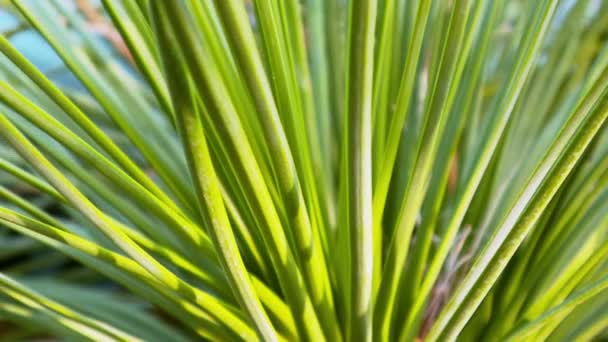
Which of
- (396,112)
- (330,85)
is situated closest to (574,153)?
(396,112)

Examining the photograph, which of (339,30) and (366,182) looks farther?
(339,30)

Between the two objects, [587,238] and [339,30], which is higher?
[339,30]

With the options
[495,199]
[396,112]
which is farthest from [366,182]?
[495,199]

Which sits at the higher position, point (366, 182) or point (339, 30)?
point (339, 30)

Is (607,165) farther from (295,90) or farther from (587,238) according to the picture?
(295,90)

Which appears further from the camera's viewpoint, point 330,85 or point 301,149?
point 330,85

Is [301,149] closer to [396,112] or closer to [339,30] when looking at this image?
[396,112]
